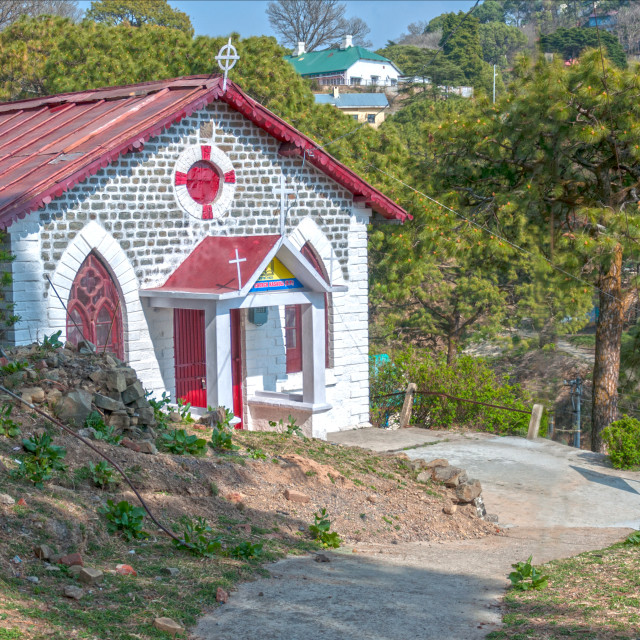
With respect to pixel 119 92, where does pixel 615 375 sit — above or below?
below

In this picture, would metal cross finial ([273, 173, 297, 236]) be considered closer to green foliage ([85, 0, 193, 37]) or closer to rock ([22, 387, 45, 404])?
rock ([22, 387, 45, 404])

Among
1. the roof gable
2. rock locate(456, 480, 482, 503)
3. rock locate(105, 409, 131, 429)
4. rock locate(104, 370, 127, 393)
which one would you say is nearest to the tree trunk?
rock locate(456, 480, 482, 503)

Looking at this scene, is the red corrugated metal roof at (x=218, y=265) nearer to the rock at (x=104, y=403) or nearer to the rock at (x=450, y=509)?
the rock at (x=104, y=403)

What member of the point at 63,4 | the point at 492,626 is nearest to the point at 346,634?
the point at 492,626

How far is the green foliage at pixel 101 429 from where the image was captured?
33.2 feet

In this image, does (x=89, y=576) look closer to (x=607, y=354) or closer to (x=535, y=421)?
(x=535, y=421)

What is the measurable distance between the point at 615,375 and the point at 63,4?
44.8m

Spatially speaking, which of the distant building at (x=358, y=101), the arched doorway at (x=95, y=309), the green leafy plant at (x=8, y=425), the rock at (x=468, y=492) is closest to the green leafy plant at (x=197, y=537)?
the green leafy plant at (x=8, y=425)

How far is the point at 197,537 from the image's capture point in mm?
8570

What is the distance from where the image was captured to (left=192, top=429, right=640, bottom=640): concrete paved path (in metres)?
6.85

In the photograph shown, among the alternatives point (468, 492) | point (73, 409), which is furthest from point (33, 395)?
point (468, 492)

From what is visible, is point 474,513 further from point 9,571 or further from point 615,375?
point 615,375

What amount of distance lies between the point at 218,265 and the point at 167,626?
374 inches

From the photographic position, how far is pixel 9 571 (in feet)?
22.8
